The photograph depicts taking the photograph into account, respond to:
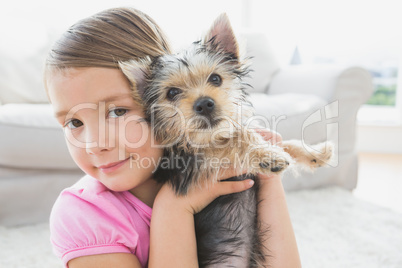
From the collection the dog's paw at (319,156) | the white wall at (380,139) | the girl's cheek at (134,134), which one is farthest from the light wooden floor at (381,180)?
the girl's cheek at (134,134)

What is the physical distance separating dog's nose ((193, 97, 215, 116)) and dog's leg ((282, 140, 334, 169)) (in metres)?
0.48

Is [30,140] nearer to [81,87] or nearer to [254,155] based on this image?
[81,87]

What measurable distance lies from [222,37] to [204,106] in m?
0.32

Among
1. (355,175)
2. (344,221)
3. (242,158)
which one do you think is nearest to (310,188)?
(355,175)

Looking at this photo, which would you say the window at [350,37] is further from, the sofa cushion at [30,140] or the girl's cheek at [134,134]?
the girl's cheek at [134,134]

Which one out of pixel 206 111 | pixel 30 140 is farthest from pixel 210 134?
pixel 30 140

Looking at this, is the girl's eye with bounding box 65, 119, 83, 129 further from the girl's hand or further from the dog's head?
the girl's hand

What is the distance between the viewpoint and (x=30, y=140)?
7.62 feet

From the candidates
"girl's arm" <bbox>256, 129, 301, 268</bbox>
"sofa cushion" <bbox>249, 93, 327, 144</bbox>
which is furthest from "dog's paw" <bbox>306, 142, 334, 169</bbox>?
"sofa cushion" <bbox>249, 93, 327, 144</bbox>

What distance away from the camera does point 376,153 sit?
4.99 meters

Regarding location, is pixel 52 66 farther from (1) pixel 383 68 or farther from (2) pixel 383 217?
(1) pixel 383 68

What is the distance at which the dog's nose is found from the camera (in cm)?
110

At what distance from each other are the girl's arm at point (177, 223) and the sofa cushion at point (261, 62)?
266 centimetres

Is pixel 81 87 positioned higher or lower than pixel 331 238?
higher
